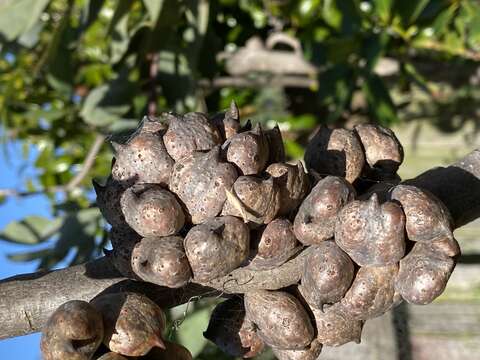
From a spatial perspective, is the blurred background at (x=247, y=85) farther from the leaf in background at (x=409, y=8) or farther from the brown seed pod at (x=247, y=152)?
the brown seed pod at (x=247, y=152)

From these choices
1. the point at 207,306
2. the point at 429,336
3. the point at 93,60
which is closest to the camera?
the point at 207,306

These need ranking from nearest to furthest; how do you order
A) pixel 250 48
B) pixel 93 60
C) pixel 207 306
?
pixel 207 306 < pixel 250 48 < pixel 93 60

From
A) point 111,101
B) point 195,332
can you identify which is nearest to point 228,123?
point 195,332

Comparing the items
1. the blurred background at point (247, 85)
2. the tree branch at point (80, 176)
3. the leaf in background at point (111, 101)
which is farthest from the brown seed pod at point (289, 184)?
the tree branch at point (80, 176)

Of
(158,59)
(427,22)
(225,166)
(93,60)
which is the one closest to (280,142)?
(225,166)

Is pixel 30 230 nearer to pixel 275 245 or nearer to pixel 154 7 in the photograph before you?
pixel 154 7

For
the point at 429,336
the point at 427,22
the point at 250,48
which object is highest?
the point at 427,22

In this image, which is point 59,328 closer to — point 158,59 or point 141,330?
point 141,330
